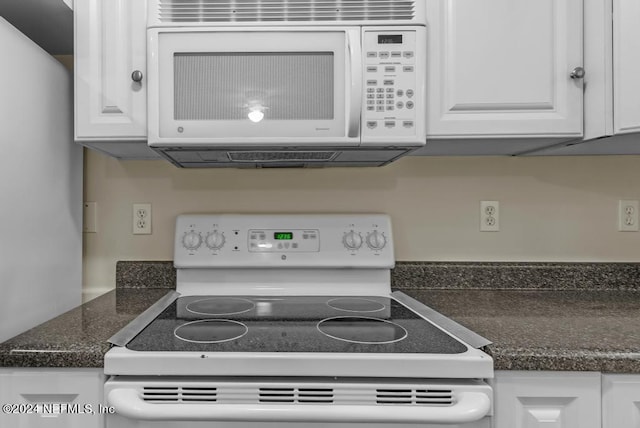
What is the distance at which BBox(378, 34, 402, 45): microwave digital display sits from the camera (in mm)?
1137

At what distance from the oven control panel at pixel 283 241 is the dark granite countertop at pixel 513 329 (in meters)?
0.19

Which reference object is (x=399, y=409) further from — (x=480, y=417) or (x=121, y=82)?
(x=121, y=82)

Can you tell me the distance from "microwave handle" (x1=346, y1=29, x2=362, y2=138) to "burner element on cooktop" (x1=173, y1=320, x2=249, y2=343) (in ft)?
1.93

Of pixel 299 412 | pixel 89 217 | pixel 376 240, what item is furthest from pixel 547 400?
pixel 89 217

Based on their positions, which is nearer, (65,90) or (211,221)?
(65,90)

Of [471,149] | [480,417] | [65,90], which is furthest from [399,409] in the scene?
[65,90]

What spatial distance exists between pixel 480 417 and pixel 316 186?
944 mm

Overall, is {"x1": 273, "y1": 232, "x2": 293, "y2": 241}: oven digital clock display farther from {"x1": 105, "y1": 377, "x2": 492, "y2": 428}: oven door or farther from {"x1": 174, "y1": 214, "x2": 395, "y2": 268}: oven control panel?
{"x1": 105, "y1": 377, "x2": 492, "y2": 428}: oven door

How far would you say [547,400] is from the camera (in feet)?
2.82

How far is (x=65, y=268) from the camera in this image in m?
1.31

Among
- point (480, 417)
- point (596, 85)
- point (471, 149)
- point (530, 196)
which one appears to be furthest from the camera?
point (530, 196)

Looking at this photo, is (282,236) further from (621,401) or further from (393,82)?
(621,401)

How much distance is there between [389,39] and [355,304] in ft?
2.59

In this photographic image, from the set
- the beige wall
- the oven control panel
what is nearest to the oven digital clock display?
the oven control panel
